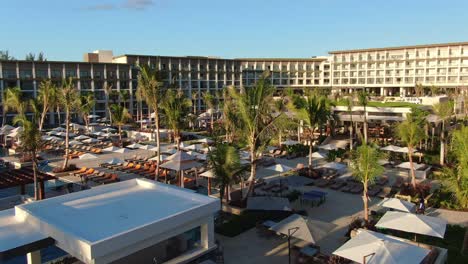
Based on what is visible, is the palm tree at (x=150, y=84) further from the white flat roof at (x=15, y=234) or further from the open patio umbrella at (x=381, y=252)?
the open patio umbrella at (x=381, y=252)

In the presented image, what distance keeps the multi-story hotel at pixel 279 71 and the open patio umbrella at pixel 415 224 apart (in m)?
57.3

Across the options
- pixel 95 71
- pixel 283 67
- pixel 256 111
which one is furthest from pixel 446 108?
pixel 283 67

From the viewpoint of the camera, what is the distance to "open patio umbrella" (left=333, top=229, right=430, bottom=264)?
37.5 feet

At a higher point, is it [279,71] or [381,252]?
[279,71]

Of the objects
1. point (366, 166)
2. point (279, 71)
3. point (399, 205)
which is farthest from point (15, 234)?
point (279, 71)

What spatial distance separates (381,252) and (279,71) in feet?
299

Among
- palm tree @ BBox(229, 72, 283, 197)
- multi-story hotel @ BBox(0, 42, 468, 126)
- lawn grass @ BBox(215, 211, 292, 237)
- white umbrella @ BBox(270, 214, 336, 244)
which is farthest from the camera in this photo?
multi-story hotel @ BBox(0, 42, 468, 126)

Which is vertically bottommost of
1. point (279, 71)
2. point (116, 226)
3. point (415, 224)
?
point (415, 224)

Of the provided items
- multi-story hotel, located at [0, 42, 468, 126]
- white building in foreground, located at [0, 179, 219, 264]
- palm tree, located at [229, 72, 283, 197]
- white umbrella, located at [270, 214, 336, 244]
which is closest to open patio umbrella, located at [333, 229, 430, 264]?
white umbrella, located at [270, 214, 336, 244]

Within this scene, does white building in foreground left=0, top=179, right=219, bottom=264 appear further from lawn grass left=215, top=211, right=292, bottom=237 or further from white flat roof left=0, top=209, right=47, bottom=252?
lawn grass left=215, top=211, right=292, bottom=237

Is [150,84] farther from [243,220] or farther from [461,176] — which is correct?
[461,176]

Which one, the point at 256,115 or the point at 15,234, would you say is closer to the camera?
the point at 15,234

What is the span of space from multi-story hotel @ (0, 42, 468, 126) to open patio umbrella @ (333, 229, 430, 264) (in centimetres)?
5927

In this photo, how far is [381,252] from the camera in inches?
458
